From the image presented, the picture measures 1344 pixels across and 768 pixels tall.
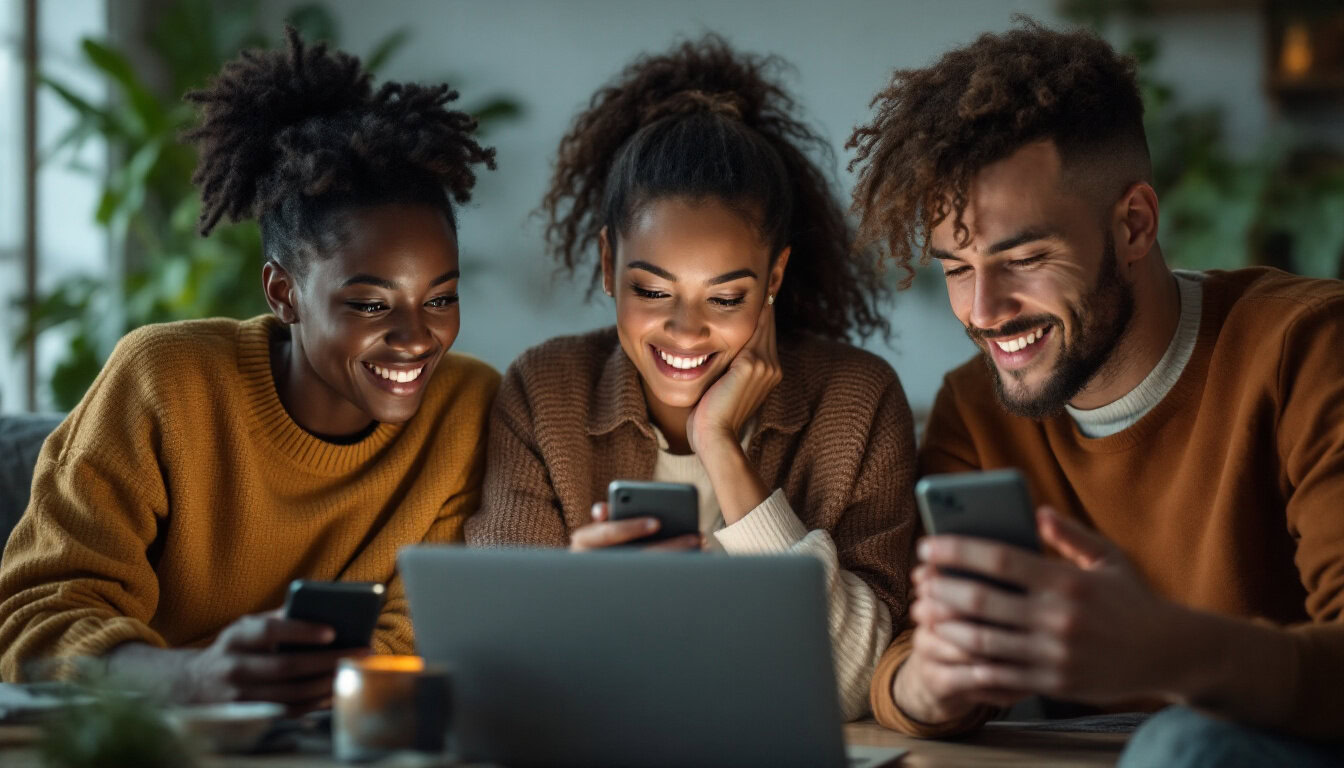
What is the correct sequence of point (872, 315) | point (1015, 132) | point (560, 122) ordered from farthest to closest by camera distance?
point (560, 122) → point (872, 315) → point (1015, 132)

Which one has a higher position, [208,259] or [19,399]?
[208,259]

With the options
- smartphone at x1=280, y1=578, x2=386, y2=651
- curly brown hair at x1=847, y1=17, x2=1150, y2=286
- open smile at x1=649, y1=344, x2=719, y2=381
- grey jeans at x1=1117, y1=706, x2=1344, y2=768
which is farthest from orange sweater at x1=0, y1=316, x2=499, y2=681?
grey jeans at x1=1117, y1=706, x2=1344, y2=768

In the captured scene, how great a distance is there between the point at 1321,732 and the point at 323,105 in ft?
5.75

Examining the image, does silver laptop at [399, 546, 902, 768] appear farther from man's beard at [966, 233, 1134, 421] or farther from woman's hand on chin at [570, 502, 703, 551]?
man's beard at [966, 233, 1134, 421]

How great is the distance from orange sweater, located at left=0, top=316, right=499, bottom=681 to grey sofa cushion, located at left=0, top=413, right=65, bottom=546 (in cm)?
36

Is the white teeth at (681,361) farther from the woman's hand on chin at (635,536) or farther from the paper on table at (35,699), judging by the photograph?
the paper on table at (35,699)

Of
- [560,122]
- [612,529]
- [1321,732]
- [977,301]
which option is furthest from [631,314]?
[560,122]

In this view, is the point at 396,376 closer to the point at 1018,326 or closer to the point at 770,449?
the point at 770,449

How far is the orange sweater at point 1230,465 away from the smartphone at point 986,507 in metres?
0.45

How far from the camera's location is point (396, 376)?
6.86 ft

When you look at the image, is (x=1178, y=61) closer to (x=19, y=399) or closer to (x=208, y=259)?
(x=208, y=259)

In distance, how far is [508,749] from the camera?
1.25 m

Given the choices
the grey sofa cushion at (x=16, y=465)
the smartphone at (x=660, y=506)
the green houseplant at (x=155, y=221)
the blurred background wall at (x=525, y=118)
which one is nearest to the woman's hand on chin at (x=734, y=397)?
the smartphone at (x=660, y=506)

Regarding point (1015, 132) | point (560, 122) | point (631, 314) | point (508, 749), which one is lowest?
point (508, 749)
